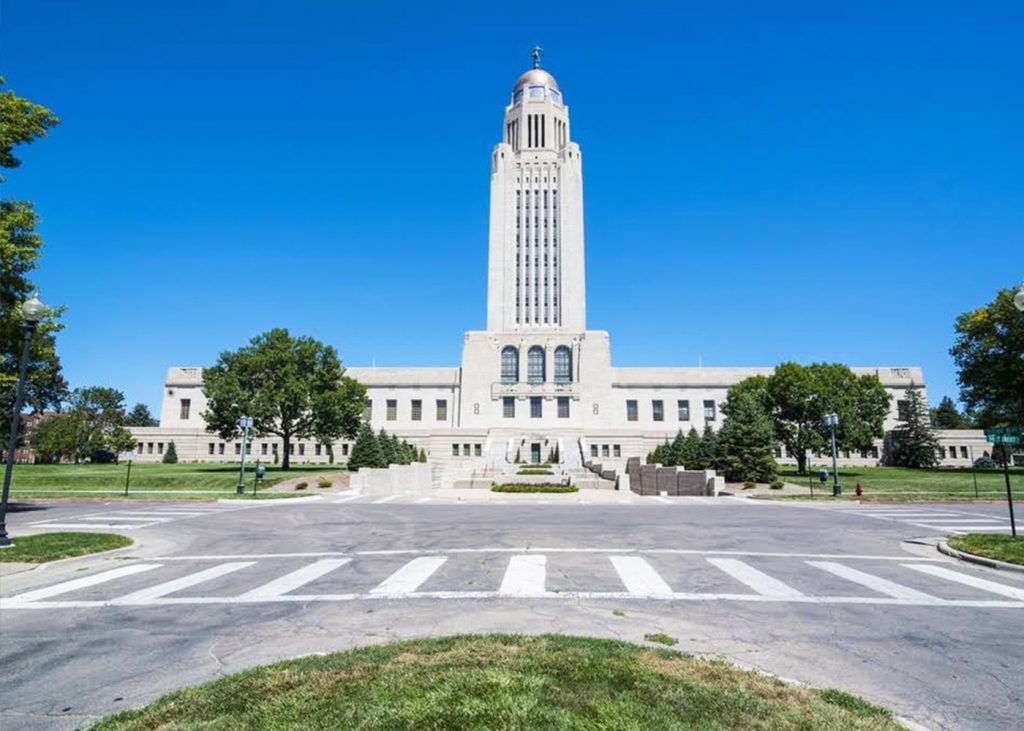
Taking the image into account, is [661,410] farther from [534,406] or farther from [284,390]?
[284,390]

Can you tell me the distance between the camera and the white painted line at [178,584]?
28.0 ft

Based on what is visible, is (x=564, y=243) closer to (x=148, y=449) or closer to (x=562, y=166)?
(x=562, y=166)

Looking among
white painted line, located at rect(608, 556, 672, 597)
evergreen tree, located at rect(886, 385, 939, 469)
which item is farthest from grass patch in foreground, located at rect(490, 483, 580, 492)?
evergreen tree, located at rect(886, 385, 939, 469)

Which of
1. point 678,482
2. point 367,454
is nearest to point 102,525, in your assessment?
point 367,454

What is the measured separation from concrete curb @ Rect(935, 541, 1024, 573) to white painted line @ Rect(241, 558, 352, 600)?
11983 mm

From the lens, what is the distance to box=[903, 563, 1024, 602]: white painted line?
8992 millimetres

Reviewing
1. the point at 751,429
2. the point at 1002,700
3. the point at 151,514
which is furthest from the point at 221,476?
the point at 1002,700

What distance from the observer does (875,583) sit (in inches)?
372

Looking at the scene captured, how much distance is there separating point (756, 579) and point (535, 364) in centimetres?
6427

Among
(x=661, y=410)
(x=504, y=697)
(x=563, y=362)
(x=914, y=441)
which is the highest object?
(x=563, y=362)

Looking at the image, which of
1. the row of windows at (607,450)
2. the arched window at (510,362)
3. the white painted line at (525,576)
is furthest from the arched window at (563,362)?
the white painted line at (525,576)

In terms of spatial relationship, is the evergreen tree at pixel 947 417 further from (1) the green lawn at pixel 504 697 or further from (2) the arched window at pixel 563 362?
(1) the green lawn at pixel 504 697

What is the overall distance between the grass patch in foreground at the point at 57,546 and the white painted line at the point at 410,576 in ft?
22.5

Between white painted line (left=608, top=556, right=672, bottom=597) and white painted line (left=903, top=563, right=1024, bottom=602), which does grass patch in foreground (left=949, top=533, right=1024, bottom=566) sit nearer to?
white painted line (left=903, top=563, right=1024, bottom=602)
